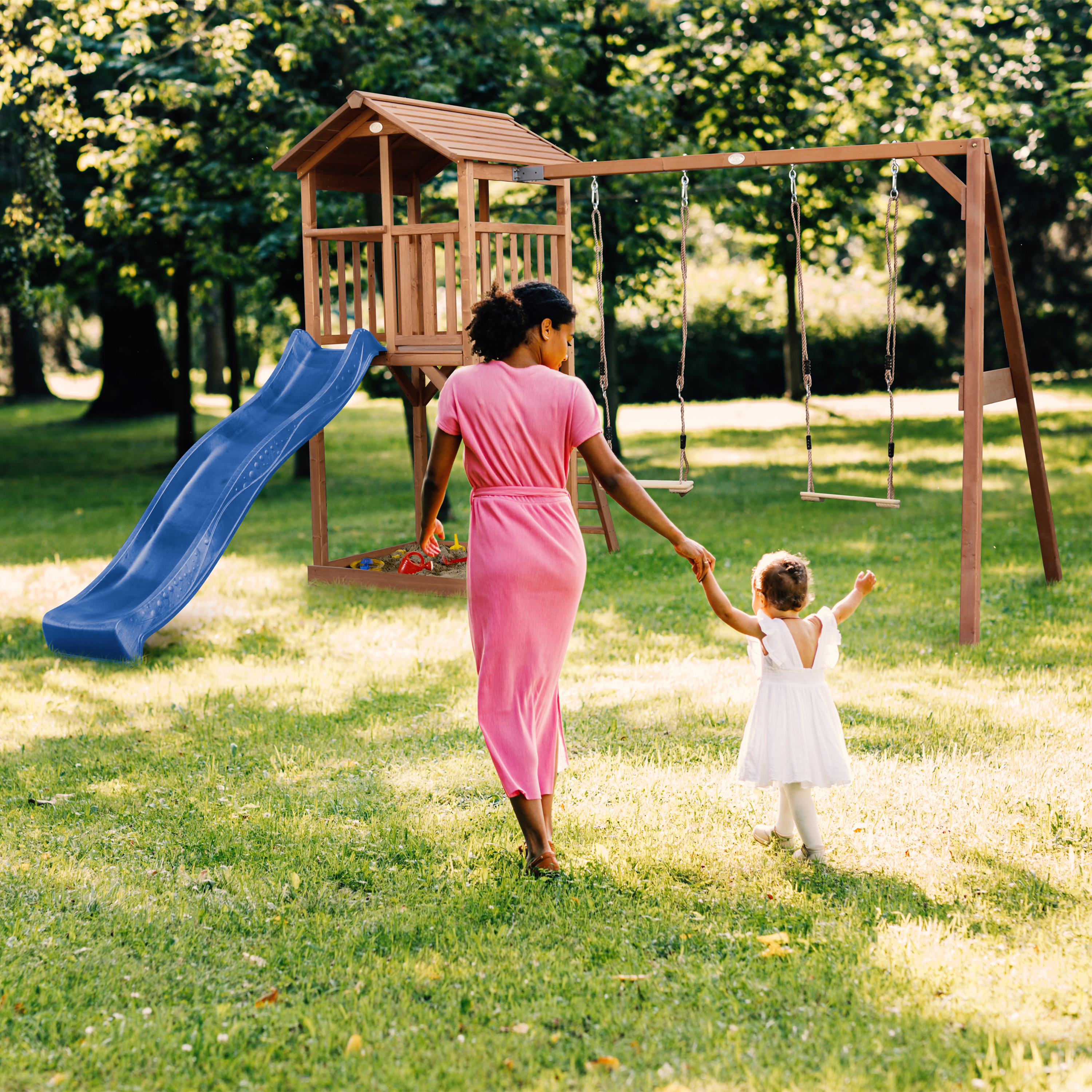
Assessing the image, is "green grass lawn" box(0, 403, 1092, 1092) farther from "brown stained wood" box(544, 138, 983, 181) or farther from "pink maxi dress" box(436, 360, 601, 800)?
"brown stained wood" box(544, 138, 983, 181)

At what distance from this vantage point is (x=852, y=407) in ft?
87.2

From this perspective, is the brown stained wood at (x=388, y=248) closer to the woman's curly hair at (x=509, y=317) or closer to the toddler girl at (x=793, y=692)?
the woman's curly hair at (x=509, y=317)

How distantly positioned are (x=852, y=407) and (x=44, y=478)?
53.9 ft

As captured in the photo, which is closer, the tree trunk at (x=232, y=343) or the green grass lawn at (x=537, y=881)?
the green grass lawn at (x=537, y=881)

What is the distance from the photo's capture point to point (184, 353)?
661 inches

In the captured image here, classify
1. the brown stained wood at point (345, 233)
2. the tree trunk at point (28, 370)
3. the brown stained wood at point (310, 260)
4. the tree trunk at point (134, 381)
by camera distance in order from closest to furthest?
1. the brown stained wood at point (345, 233)
2. the brown stained wood at point (310, 260)
3. the tree trunk at point (134, 381)
4. the tree trunk at point (28, 370)

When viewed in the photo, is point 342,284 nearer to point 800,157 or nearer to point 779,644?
point 800,157

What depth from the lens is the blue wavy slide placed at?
7.69m

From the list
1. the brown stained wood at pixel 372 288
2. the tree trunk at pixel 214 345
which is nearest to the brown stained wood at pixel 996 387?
the brown stained wood at pixel 372 288

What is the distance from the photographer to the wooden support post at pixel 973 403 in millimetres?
7379

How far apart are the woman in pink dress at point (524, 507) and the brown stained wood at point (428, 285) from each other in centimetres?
489

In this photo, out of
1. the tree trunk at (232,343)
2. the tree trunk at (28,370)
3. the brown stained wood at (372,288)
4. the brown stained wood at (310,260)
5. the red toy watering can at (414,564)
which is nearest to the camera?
the brown stained wood at (310,260)

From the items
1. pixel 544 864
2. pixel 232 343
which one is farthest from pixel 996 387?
pixel 232 343

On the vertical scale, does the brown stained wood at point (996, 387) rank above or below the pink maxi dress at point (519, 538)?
above
